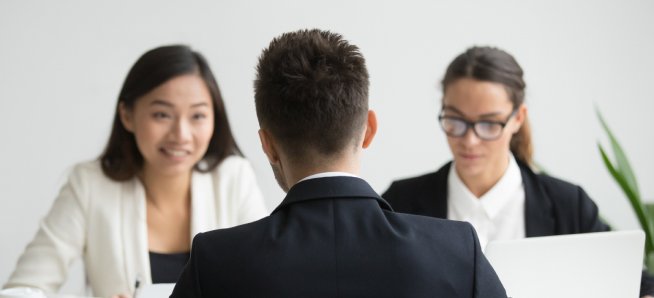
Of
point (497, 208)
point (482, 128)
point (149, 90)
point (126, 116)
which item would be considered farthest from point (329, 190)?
point (126, 116)

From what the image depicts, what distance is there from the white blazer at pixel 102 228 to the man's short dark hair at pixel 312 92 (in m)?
1.40

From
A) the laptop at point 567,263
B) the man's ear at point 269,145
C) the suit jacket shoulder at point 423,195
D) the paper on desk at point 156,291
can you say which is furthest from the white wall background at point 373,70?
the man's ear at point 269,145

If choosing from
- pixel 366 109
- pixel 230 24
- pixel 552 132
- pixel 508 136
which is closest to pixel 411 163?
pixel 552 132

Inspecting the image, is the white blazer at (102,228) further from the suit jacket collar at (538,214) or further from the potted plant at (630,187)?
the potted plant at (630,187)

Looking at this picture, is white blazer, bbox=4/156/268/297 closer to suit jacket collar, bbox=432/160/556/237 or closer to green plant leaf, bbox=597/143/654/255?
→ suit jacket collar, bbox=432/160/556/237

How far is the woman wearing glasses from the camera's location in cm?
240

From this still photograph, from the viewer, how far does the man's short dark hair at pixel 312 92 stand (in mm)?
1279

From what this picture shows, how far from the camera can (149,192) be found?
276 centimetres

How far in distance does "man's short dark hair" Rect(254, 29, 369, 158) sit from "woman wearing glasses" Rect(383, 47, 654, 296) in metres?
1.13

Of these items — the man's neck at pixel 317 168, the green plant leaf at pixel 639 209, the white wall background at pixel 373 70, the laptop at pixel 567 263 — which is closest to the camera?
the man's neck at pixel 317 168

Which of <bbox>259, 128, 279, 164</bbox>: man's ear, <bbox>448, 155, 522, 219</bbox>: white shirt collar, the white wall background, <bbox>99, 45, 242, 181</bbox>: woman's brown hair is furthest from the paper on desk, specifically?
the white wall background

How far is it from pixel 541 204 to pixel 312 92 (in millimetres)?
1358

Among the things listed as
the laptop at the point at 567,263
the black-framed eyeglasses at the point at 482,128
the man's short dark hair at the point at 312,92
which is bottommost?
the laptop at the point at 567,263

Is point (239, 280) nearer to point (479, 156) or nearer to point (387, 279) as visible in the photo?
point (387, 279)
